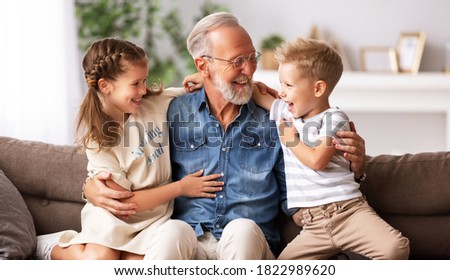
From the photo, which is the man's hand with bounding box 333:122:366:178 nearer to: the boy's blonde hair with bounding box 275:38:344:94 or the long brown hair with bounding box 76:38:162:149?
the boy's blonde hair with bounding box 275:38:344:94

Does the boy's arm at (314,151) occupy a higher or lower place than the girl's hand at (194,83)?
lower

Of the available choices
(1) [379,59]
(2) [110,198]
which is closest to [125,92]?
(2) [110,198]

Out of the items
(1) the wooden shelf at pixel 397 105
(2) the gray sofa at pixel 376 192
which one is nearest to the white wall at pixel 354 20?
(1) the wooden shelf at pixel 397 105

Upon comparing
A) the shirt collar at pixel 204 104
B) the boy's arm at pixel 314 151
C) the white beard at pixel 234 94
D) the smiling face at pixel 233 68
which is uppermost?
the smiling face at pixel 233 68

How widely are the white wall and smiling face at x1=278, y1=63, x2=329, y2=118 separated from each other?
10.9 ft

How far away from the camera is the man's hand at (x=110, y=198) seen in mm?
2395

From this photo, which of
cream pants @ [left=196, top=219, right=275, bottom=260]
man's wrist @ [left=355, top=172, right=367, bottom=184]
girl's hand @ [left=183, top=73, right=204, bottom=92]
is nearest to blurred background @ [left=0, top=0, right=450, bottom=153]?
girl's hand @ [left=183, top=73, right=204, bottom=92]

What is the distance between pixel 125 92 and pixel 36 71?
200 centimetres

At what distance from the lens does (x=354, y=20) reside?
5.63m

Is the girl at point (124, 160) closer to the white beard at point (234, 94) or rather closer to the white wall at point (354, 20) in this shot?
the white beard at point (234, 94)

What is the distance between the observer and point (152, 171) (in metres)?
2.48
